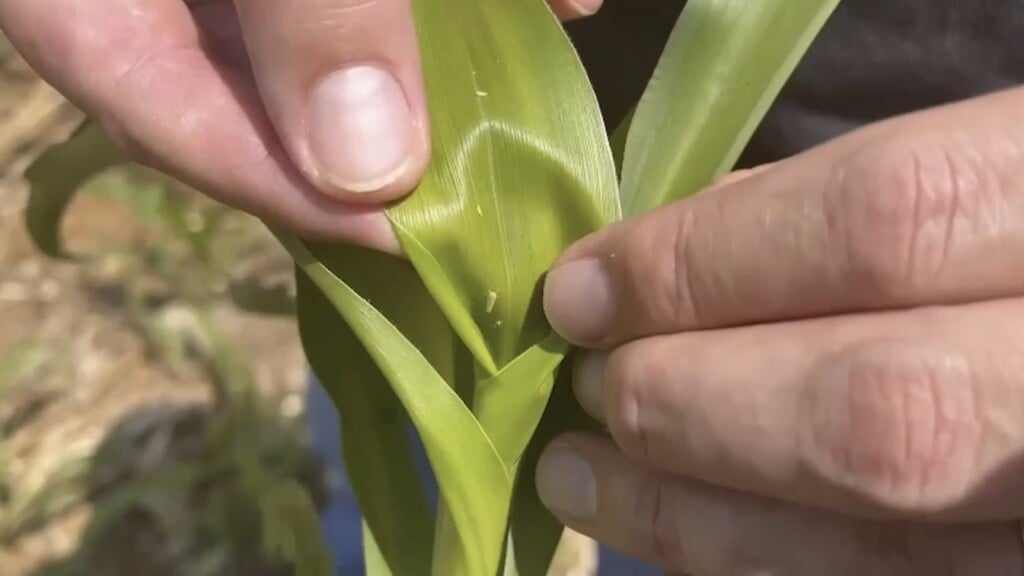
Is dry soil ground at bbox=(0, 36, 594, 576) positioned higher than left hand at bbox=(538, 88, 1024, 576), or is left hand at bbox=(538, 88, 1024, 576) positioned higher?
left hand at bbox=(538, 88, 1024, 576)

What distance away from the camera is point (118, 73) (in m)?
0.38

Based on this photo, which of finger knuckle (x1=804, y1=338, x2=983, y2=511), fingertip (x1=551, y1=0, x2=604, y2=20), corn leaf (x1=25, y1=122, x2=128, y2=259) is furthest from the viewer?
corn leaf (x1=25, y1=122, x2=128, y2=259)

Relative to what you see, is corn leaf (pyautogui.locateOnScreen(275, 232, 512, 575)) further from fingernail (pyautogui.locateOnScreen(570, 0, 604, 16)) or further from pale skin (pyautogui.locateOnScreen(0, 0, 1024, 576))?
fingernail (pyautogui.locateOnScreen(570, 0, 604, 16))

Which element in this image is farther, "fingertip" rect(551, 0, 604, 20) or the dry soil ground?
the dry soil ground

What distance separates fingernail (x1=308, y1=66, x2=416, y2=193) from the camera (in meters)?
0.34

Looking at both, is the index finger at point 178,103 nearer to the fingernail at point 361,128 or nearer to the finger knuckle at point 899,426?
the fingernail at point 361,128

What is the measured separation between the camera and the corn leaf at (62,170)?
525mm

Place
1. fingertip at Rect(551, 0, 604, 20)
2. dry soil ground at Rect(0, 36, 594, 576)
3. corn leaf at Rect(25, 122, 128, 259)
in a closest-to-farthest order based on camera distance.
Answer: fingertip at Rect(551, 0, 604, 20)
corn leaf at Rect(25, 122, 128, 259)
dry soil ground at Rect(0, 36, 594, 576)

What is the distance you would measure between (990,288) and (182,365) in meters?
0.67

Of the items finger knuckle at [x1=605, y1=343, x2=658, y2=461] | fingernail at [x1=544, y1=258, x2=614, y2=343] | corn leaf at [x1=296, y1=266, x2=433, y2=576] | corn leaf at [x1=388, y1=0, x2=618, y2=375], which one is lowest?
corn leaf at [x1=296, y1=266, x2=433, y2=576]

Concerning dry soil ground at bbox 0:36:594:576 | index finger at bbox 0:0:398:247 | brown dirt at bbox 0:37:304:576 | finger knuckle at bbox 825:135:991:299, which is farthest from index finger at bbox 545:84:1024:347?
brown dirt at bbox 0:37:304:576

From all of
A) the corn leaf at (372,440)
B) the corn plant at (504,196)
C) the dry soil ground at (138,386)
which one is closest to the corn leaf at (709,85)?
the corn plant at (504,196)

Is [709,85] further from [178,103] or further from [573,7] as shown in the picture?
[178,103]

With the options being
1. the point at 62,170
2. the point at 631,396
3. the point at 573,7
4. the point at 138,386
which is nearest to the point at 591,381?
the point at 631,396
